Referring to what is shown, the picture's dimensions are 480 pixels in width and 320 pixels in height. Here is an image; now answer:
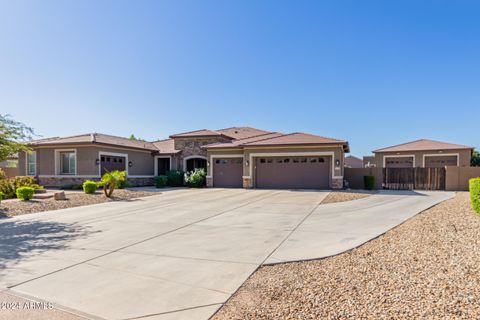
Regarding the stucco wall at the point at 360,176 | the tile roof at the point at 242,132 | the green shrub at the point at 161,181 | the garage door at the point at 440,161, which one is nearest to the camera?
the stucco wall at the point at 360,176

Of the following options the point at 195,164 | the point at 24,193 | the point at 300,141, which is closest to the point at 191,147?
the point at 195,164

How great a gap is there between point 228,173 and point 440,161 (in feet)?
66.3

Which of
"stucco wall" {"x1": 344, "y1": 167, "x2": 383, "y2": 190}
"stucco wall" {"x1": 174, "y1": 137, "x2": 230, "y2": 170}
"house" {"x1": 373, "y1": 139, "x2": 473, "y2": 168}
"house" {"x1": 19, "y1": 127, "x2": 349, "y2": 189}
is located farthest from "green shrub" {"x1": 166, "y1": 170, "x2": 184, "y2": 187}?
"house" {"x1": 373, "y1": 139, "x2": 473, "y2": 168}

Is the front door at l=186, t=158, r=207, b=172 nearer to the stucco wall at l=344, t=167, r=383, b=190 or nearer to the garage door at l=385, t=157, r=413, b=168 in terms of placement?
the stucco wall at l=344, t=167, r=383, b=190

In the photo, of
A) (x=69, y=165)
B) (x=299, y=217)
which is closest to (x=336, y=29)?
(x=299, y=217)

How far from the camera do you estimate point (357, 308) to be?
3150 millimetres

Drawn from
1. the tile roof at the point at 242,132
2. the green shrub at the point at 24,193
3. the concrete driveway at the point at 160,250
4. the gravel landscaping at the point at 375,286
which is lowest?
the concrete driveway at the point at 160,250

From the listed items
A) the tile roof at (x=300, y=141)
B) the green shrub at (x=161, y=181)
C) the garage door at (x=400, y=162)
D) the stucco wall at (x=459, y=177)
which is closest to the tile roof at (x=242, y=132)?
the tile roof at (x=300, y=141)

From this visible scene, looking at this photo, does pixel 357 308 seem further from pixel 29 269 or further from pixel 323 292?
pixel 29 269

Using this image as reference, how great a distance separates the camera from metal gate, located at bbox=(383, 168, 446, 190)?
19938 millimetres

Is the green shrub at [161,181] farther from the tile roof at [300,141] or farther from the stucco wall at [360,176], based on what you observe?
the stucco wall at [360,176]

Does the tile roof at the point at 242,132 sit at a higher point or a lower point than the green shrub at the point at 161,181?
higher

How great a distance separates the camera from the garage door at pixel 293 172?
1957 centimetres

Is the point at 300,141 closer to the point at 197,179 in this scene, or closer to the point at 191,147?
the point at 197,179
